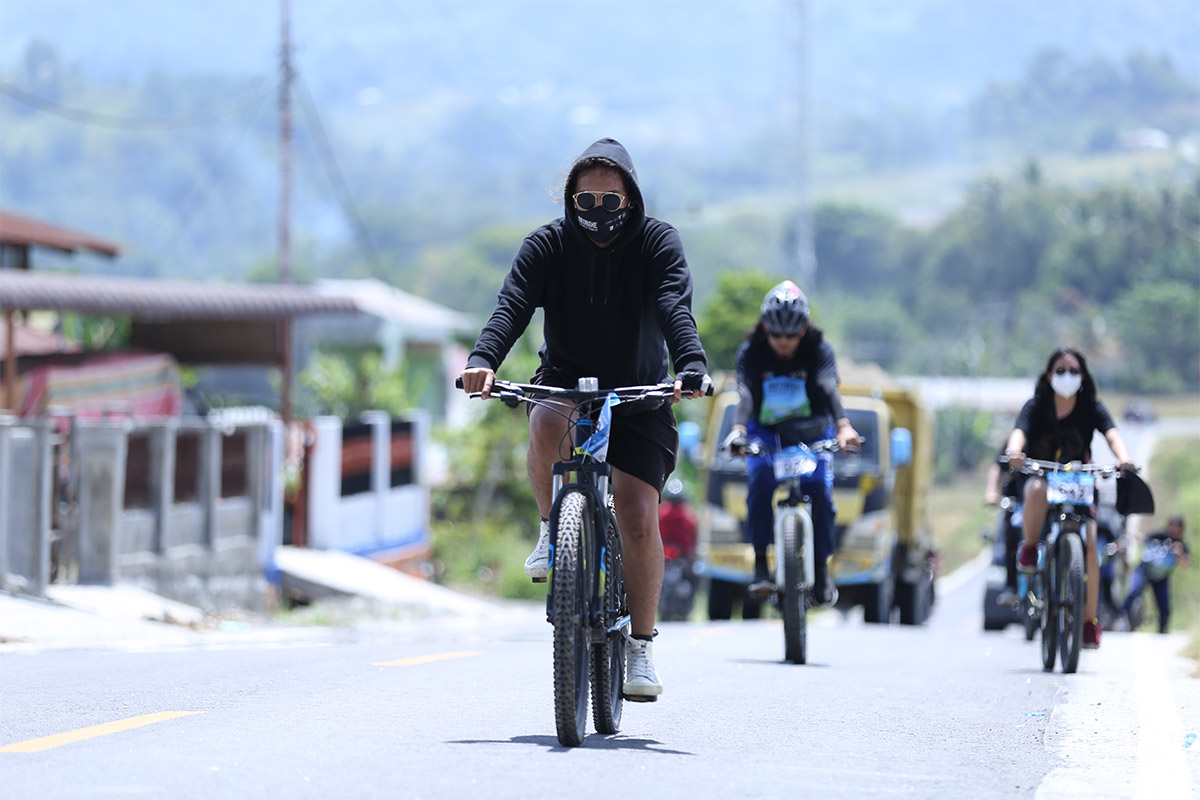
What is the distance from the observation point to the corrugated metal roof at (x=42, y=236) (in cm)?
2683

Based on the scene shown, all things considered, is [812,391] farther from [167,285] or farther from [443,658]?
[167,285]

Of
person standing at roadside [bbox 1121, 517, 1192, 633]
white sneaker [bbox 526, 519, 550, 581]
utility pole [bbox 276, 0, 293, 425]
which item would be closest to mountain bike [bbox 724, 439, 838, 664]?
white sneaker [bbox 526, 519, 550, 581]

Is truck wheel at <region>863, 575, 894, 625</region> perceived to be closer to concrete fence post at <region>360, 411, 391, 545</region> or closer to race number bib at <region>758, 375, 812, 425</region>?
concrete fence post at <region>360, 411, 391, 545</region>

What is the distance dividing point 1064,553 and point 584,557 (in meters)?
4.90

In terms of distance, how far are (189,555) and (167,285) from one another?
22.0 ft

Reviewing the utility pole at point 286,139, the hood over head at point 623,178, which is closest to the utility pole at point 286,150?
the utility pole at point 286,139

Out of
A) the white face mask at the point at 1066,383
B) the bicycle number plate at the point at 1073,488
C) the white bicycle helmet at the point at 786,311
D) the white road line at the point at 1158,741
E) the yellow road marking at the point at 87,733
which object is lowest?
the white road line at the point at 1158,741

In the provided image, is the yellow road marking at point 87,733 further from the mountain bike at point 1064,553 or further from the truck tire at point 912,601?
the truck tire at point 912,601


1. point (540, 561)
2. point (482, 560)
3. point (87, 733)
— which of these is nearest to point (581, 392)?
point (540, 561)

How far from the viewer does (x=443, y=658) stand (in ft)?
34.6

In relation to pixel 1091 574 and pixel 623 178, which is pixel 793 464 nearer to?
pixel 1091 574

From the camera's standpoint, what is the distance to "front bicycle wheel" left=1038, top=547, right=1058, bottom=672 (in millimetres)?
10750

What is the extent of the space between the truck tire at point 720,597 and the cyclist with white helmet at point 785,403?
8311 mm

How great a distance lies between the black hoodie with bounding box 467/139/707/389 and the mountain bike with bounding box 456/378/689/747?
0.21m
